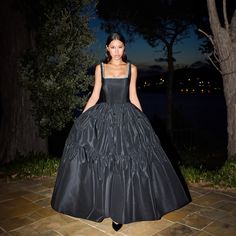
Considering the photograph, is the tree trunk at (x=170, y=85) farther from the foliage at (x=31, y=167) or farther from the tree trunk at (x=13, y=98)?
the foliage at (x=31, y=167)

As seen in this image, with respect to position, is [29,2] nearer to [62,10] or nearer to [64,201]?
[62,10]

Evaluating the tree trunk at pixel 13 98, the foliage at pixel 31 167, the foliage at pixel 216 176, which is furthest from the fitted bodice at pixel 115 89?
the tree trunk at pixel 13 98

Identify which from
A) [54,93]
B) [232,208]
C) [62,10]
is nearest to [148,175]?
[232,208]

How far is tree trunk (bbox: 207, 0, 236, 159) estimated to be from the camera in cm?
727

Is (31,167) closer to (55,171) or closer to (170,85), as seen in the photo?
(55,171)

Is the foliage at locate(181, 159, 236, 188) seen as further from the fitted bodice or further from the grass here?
the fitted bodice

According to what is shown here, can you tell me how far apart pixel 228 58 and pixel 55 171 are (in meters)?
4.56

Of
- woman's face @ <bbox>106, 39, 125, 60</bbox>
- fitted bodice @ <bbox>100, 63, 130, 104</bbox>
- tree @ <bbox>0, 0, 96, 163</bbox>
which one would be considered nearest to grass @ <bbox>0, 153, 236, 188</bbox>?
tree @ <bbox>0, 0, 96, 163</bbox>

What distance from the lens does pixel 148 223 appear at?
15.1 ft

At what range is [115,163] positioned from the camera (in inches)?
166

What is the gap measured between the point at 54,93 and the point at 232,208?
15.7 ft

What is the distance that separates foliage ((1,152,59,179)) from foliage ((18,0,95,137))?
28.8 inches

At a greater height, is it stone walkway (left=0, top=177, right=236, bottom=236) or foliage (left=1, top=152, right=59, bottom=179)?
foliage (left=1, top=152, right=59, bottom=179)

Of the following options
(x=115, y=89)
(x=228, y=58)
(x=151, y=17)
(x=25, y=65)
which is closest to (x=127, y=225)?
(x=115, y=89)
